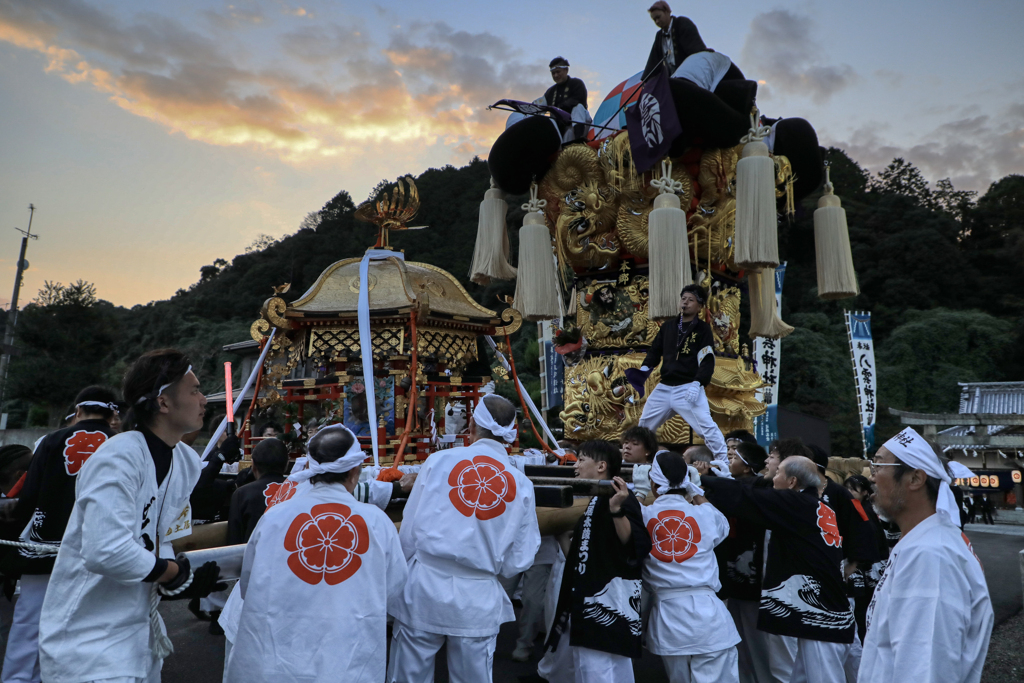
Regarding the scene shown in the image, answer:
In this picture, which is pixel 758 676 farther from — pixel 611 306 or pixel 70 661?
pixel 611 306

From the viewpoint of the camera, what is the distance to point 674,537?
3.41 m

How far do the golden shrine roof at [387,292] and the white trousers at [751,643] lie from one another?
12.2 ft

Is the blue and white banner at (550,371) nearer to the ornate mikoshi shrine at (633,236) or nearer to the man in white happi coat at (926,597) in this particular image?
the ornate mikoshi shrine at (633,236)

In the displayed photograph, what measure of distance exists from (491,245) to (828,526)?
531cm

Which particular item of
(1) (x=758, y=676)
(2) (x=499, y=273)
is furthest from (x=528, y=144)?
(1) (x=758, y=676)

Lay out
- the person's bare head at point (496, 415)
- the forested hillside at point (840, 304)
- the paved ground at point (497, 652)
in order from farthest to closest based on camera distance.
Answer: the forested hillside at point (840, 304)
the paved ground at point (497, 652)
the person's bare head at point (496, 415)

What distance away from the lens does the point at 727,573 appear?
400 cm

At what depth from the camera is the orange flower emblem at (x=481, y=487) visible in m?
3.10

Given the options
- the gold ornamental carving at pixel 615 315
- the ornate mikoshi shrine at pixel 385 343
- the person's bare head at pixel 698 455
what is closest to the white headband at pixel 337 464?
the person's bare head at pixel 698 455

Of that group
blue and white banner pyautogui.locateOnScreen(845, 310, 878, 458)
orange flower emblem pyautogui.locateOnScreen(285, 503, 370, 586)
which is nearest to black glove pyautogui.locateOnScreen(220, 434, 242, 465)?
orange flower emblem pyautogui.locateOnScreen(285, 503, 370, 586)

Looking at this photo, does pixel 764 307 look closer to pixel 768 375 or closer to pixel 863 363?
pixel 768 375

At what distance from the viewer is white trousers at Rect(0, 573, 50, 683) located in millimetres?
3385

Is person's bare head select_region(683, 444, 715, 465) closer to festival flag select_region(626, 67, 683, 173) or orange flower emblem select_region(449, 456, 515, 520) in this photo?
orange flower emblem select_region(449, 456, 515, 520)

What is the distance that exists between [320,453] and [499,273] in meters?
5.69
